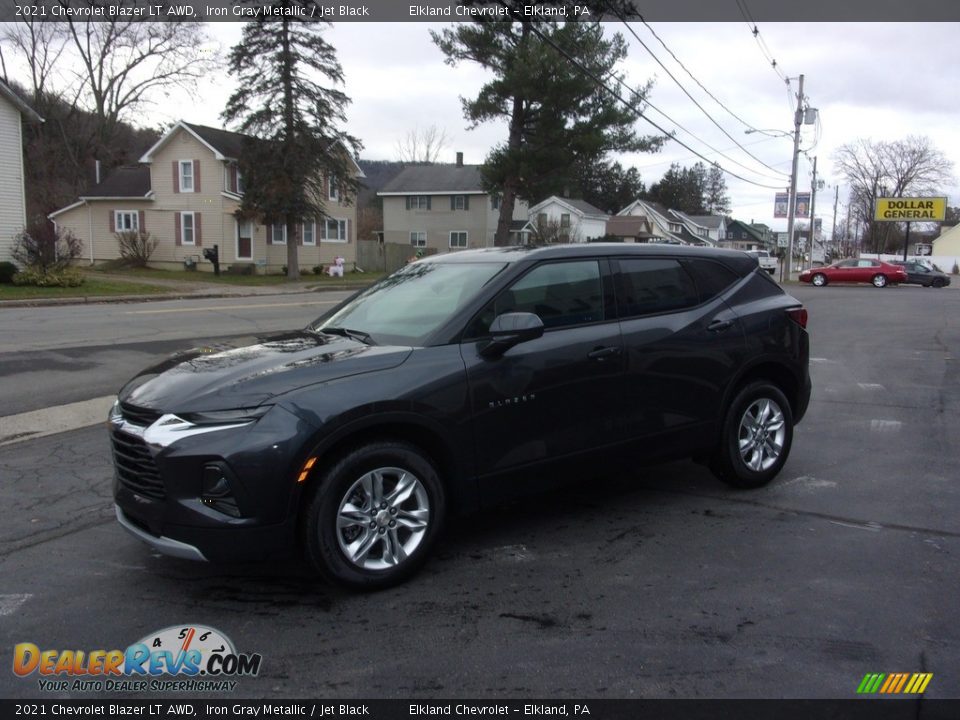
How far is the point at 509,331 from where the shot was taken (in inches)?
161

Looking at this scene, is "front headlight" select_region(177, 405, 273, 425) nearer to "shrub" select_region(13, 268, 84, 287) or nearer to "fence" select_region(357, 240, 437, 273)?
"shrub" select_region(13, 268, 84, 287)

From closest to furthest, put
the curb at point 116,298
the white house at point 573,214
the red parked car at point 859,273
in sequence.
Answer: the curb at point 116,298 < the red parked car at point 859,273 < the white house at point 573,214

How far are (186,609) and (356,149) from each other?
1288 inches

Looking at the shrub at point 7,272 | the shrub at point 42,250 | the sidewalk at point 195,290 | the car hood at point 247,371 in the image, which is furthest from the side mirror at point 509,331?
the shrub at point 7,272

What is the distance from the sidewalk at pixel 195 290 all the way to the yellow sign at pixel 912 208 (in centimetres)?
4833

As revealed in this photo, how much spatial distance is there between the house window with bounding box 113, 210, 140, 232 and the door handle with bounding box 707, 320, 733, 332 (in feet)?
132

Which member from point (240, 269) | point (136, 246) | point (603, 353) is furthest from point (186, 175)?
point (603, 353)

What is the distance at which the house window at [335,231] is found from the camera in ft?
138

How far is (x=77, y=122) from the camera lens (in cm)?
5375

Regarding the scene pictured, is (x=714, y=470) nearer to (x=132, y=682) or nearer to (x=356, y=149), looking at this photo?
(x=132, y=682)

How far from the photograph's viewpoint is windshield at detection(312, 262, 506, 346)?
14.4 feet

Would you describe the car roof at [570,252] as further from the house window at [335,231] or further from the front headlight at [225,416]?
the house window at [335,231]

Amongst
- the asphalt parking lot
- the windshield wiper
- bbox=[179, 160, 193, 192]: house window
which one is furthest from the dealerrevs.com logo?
bbox=[179, 160, 193, 192]: house window

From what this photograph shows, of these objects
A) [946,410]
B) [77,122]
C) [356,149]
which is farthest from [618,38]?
[77,122]
